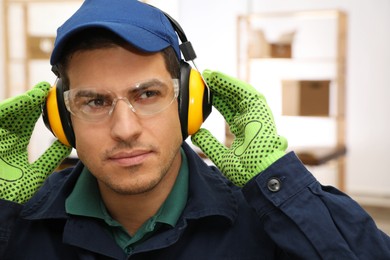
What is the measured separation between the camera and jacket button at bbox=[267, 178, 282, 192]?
110 centimetres

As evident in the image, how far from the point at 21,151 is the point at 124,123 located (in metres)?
0.37

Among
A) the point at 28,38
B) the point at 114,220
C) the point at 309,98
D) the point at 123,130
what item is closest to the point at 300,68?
the point at 309,98

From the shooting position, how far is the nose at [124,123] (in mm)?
1097

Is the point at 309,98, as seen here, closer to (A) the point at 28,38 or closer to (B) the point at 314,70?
(B) the point at 314,70

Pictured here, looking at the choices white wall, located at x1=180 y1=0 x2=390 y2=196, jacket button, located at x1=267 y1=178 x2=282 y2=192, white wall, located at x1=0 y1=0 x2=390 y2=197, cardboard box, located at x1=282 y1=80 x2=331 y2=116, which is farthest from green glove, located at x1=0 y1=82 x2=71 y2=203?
white wall, located at x1=180 y1=0 x2=390 y2=196

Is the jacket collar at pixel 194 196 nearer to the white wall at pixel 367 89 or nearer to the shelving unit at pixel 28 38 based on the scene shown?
the shelving unit at pixel 28 38

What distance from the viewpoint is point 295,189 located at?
1092mm

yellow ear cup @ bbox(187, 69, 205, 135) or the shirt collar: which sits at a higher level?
yellow ear cup @ bbox(187, 69, 205, 135)

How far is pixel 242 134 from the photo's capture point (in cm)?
124

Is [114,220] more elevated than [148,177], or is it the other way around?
[148,177]

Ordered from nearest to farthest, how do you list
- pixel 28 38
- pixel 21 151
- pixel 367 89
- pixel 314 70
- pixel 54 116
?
pixel 54 116, pixel 21 151, pixel 28 38, pixel 367 89, pixel 314 70

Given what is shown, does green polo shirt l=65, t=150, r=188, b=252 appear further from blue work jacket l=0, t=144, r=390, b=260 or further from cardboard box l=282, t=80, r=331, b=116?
cardboard box l=282, t=80, r=331, b=116

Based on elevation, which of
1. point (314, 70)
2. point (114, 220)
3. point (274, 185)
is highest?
point (314, 70)

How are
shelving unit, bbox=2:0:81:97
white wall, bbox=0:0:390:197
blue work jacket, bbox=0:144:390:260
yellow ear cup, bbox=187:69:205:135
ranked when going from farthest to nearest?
white wall, bbox=0:0:390:197, shelving unit, bbox=2:0:81:97, yellow ear cup, bbox=187:69:205:135, blue work jacket, bbox=0:144:390:260
